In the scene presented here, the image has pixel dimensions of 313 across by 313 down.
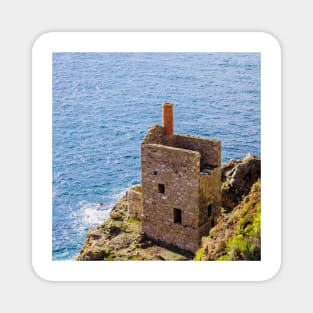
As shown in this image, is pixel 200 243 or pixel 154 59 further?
pixel 200 243

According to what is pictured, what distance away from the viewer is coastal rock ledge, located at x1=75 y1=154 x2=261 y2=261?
16391 mm

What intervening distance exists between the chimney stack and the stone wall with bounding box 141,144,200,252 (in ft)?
1.40

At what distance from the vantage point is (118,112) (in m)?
17.3

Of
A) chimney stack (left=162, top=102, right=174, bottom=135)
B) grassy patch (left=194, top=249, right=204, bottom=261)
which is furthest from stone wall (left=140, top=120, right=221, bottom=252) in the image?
grassy patch (left=194, top=249, right=204, bottom=261)

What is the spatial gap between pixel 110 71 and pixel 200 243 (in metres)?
3.62

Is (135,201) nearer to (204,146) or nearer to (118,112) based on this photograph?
(204,146)

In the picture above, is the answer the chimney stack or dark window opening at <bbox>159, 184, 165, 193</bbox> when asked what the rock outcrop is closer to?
dark window opening at <bbox>159, 184, 165, 193</bbox>

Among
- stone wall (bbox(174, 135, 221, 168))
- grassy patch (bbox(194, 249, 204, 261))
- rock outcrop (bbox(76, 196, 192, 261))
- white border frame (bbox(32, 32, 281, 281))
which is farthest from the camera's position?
stone wall (bbox(174, 135, 221, 168))

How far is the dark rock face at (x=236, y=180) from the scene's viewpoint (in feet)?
59.6

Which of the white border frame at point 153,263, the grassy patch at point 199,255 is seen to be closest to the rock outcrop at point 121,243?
the grassy patch at point 199,255

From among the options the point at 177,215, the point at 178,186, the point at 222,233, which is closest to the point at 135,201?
the point at 177,215

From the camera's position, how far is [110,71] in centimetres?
1698
